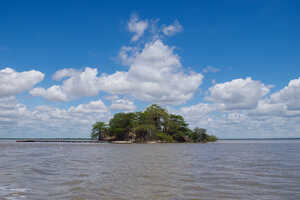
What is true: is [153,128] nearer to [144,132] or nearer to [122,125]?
[144,132]

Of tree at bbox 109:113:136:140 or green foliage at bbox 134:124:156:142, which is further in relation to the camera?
tree at bbox 109:113:136:140

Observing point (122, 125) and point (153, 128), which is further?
point (122, 125)

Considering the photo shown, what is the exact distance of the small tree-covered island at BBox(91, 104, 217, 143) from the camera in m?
112

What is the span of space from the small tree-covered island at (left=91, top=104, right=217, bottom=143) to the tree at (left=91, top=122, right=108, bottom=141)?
8.00m

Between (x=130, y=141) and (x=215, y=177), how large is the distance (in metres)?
100

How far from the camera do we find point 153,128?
10888 centimetres

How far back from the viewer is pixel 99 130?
134 metres

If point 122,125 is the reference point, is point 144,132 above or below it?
below

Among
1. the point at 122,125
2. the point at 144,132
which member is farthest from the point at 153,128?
the point at 122,125

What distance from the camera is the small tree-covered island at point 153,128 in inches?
4390

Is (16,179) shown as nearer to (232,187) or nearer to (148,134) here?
(232,187)

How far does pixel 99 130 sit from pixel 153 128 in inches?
1497

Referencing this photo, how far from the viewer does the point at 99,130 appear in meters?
134

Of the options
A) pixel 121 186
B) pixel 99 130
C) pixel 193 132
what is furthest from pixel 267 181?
pixel 99 130
